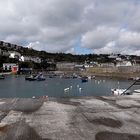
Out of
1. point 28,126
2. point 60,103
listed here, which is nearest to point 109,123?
point 28,126

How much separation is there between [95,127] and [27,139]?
78.3 inches

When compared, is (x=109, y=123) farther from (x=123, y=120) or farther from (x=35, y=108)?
(x=35, y=108)

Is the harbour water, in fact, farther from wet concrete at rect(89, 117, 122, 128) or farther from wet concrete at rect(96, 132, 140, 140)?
wet concrete at rect(96, 132, 140, 140)

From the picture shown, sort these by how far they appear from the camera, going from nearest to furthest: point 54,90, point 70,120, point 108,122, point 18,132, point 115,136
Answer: point 115,136 < point 18,132 < point 108,122 < point 70,120 < point 54,90

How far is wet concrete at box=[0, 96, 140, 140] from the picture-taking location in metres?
7.18

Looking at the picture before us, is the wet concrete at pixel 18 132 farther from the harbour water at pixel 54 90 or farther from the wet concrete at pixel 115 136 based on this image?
the harbour water at pixel 54 90

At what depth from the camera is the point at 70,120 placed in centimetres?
875

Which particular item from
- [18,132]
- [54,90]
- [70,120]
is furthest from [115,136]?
[54,90]

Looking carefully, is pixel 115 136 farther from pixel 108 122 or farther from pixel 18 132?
pixel 18 132

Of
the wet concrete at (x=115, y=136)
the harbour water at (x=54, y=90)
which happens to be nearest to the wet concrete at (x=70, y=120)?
the wet concrete at (x=115, y=136)

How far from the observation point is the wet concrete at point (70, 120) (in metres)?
7.18

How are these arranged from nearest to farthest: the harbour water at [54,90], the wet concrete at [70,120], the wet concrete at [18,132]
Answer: the wet concrete at [18,132] < the wet concrete at [70,120] < the harbour water at [54,90]

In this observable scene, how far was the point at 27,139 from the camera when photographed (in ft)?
22.2

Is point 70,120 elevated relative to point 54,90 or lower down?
elevated
